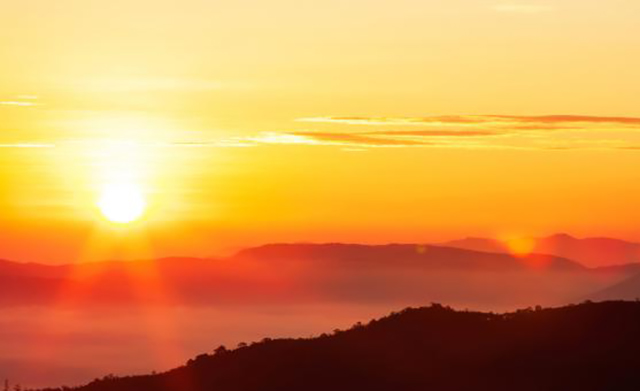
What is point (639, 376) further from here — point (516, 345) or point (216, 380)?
point (216, 380)

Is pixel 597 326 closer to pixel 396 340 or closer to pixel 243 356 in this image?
pixel 396 340

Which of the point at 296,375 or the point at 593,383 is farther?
the point at 296,375

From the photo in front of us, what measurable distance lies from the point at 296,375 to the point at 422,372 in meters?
3.56

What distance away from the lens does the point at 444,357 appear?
1640 inches

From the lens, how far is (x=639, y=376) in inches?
1523

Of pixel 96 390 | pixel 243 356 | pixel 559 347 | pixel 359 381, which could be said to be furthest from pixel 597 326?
pixel 96 390

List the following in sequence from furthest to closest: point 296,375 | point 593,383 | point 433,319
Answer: point 433,319 < point 296,375 < point 593,383

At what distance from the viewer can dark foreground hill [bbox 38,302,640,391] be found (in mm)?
39375

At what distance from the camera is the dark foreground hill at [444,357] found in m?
39.4

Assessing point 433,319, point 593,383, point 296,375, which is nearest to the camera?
point 593,383

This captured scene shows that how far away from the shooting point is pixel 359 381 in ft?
133

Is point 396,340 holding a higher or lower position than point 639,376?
higher

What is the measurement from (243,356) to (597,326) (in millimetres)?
10453

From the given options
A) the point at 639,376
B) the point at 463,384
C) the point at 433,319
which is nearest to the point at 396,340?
the point at 433,319
